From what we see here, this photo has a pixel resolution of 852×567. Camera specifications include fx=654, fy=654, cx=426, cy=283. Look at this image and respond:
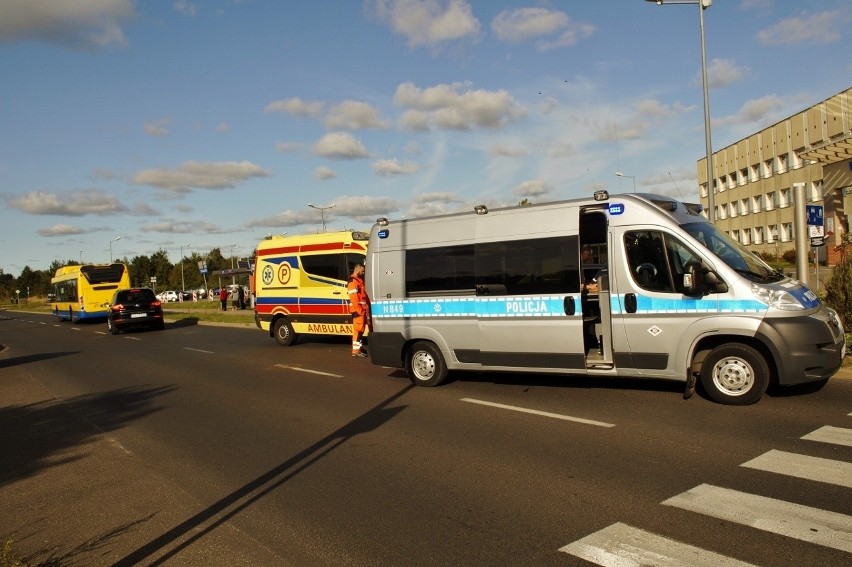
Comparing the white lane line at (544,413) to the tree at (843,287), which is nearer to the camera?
the white lane line at (544,413)

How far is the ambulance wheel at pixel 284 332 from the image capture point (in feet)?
58.5

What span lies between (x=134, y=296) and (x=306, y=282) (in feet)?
46.6

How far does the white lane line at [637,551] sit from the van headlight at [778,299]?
4.18m

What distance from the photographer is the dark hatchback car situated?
2702 cm

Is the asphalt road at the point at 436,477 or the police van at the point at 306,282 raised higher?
the police van at the point at 306,282

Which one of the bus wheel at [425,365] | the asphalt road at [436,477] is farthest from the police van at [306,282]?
the asphalt road at [436,477]

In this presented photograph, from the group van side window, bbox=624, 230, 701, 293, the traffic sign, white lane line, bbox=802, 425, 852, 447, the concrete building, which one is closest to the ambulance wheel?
van side window, bbox=624, 230, 701, 293

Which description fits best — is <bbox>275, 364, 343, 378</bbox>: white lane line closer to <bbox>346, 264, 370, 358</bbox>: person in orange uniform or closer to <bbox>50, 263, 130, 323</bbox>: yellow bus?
<bbox>346, 264, 370, 358</bbox>: person in orange uniform

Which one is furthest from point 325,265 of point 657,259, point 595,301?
point 657,259

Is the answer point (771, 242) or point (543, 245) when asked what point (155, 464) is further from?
point (771, 242)

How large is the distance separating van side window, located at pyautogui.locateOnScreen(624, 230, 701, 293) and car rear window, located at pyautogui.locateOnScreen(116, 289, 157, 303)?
24402 mm

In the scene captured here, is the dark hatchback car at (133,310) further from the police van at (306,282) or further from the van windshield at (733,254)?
the van windshield at (733,254)

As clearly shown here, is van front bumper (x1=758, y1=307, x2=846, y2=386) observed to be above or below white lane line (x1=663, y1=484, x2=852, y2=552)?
above

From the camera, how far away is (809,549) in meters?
3.92
